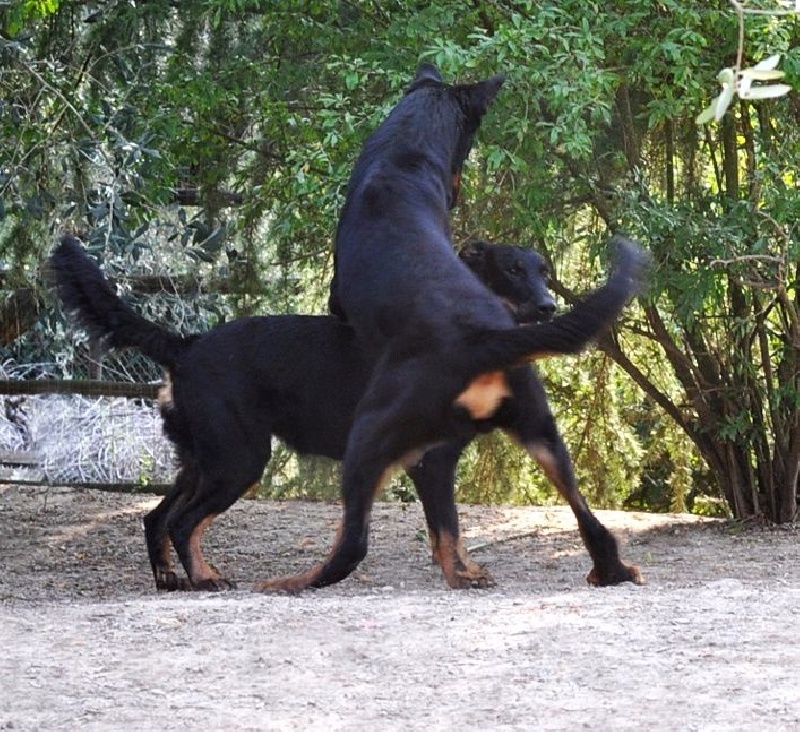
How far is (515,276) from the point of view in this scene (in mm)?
6789

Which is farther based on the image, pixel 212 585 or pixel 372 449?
pixel 212 585

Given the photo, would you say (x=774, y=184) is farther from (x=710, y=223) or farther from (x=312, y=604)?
(x=312, y=604)

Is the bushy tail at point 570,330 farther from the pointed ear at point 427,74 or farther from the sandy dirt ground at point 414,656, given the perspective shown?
the pointed ear at point 427,74

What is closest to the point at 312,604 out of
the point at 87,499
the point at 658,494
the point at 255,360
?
the point at 255,360

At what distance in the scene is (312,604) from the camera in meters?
5.23

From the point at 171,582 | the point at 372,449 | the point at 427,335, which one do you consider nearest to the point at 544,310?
the point at 427,335

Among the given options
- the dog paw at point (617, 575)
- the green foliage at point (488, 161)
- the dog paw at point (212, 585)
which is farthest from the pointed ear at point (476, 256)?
the dog paw at point (212, 585)

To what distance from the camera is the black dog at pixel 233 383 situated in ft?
21.5

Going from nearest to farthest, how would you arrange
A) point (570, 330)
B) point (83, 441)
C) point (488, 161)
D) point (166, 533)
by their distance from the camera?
1. point (570, 330)
2. point (166, 533)
3. point (488, 161)
4. point (83, 441)

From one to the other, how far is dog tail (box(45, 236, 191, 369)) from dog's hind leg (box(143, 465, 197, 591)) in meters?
0.62

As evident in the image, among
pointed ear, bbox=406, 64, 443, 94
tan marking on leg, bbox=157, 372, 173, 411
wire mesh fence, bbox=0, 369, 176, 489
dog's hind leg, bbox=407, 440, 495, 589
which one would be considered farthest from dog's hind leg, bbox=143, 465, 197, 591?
wire mesh fence, bbox=0, 369, 176, 489

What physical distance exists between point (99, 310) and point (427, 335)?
1.82m

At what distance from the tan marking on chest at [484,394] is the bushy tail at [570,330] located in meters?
0.07

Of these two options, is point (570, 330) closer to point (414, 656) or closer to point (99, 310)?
point (414, 656)
